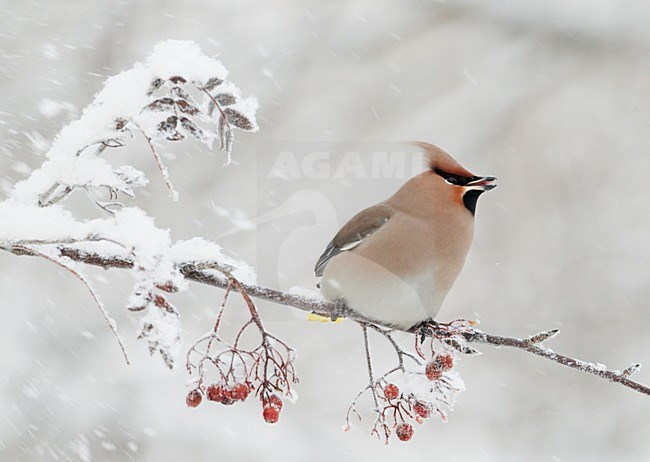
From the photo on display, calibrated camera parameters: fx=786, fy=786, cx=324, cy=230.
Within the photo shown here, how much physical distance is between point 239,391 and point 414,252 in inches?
33.3

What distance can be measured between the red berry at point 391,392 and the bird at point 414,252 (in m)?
0.37

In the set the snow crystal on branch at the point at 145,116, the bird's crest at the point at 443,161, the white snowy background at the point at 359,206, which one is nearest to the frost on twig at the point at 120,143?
the snow crystal on branch at the point at 145,116

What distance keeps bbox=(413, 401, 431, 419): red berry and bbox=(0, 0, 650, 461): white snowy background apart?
124 inches

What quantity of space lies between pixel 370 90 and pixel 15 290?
8.84ft

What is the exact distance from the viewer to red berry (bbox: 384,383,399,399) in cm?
154

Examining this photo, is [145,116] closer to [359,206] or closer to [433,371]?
[433,371]

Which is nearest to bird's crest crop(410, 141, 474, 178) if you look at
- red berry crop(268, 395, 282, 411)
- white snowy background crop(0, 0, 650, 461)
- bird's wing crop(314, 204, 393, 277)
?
bird's wing crop(314, 204, 393, 277)

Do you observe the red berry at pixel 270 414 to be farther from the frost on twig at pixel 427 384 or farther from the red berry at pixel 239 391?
the frost on twig at pixel 427 384

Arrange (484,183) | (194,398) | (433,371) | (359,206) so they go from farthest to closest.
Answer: (359,206)
(484,183)
(433,371)
(194,398)

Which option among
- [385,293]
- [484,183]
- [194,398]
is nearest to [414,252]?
[385,293]

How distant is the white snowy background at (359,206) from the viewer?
4.65 m

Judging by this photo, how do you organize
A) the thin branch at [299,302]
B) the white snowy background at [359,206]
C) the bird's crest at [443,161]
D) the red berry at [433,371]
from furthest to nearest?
1. the white snowy background at [359,206]
2. the bird's crest at [443,161]
3. the red berry at [433,371]
4. the thin branch at [299,302]

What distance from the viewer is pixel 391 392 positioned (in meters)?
1.54

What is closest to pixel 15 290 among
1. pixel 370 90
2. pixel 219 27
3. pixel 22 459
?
pixel 22 459
